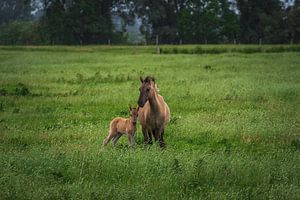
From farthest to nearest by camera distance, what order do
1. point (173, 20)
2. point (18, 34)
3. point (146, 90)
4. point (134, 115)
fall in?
point (18, 34), point (173, 20), point (134, 115), point (146, 90)

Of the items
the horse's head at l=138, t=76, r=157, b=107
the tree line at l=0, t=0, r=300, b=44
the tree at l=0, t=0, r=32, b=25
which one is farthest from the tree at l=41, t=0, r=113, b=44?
the horse's head at l=138, t=76, r=157, b=107

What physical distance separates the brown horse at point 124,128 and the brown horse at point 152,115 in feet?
0.82

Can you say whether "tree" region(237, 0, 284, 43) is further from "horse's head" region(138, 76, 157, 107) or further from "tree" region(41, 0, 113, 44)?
"horse's head" region(138, 76, 157, 107)

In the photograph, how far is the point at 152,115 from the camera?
1421 centimetres

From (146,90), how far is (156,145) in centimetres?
144

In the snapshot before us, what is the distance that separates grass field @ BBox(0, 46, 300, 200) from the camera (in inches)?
394

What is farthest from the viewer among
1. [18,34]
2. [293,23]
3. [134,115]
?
[18,34]

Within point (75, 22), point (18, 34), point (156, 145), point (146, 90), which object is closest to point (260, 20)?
point (75, 22)

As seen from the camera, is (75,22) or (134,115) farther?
(75,22)

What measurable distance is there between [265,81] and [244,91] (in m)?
4.25

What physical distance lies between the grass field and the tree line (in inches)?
2194

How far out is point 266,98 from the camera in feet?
74.5

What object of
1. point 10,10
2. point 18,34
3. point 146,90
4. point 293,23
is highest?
point 10,10

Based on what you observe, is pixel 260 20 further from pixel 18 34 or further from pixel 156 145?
pixel 156 145
